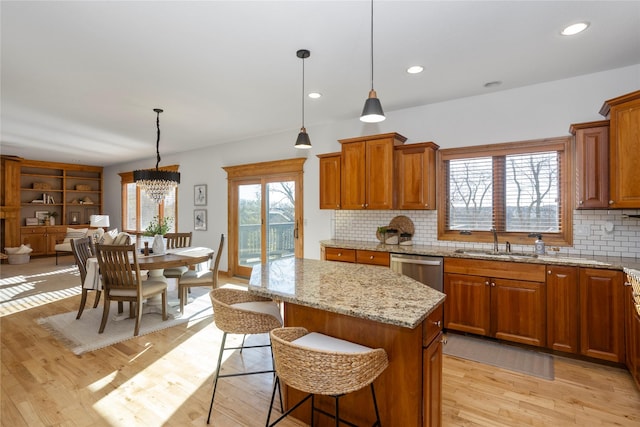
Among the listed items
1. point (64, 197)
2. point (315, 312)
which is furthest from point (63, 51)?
point (64, 197)

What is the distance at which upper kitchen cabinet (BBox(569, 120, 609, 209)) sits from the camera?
2922mm

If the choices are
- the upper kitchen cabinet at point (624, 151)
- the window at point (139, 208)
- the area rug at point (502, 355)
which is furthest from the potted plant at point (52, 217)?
the upper kitchen cabinet at point (624, 151)

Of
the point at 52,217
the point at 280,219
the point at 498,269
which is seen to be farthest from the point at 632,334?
the point at 52,217

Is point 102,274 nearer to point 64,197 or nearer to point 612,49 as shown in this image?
point 612,49

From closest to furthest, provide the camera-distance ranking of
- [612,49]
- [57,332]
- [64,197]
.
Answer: [612,49] → [57,332] → [64,197]

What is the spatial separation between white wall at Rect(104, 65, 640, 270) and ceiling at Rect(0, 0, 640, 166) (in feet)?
0.49

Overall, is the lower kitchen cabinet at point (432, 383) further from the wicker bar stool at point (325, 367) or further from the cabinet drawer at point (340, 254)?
the cabinet drawer at point (340, 254)

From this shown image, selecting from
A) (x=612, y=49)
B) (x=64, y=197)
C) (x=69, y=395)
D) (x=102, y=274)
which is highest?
(x=612, y=49)

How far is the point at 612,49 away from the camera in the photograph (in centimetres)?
276

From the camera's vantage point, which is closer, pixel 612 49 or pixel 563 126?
pixel 612 49

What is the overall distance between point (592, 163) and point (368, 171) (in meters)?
2.25

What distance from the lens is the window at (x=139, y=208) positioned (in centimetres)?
772

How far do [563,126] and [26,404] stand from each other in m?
5.32

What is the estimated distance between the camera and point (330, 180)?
15.2ft
